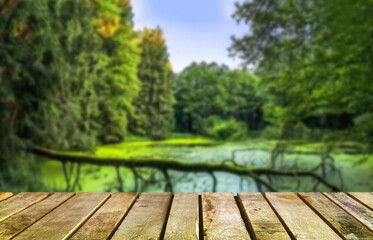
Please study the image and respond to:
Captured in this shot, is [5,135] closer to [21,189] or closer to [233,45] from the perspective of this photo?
[21,189]

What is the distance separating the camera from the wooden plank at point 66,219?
0.71m

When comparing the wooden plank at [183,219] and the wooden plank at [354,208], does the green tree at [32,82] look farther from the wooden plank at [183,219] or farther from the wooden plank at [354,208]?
the wooden plank at [354,208]

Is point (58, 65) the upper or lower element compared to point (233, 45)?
lower

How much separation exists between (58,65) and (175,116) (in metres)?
3.73

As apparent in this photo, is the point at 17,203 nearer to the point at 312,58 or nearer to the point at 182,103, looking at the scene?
the point at 312,58

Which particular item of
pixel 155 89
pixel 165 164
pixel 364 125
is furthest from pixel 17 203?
pixel 155 89

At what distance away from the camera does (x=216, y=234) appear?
682 mm

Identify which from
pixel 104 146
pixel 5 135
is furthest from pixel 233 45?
pixel 5 135

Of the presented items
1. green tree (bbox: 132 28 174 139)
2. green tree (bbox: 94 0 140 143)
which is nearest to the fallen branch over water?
green tree (bbox: 94 0 140 143)

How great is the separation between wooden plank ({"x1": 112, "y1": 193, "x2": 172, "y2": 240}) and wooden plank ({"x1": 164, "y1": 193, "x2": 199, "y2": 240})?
0.8 inches

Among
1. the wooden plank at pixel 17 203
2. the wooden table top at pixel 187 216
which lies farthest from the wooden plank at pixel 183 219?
the wooden plank at pixel 17 203

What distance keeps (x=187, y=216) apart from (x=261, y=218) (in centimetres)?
18

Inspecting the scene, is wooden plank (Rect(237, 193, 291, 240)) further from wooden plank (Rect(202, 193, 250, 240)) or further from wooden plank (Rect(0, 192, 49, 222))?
wooden plank (Rect(0, 192, 49, 222))

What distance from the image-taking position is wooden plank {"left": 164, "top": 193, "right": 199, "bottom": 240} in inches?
26.8
